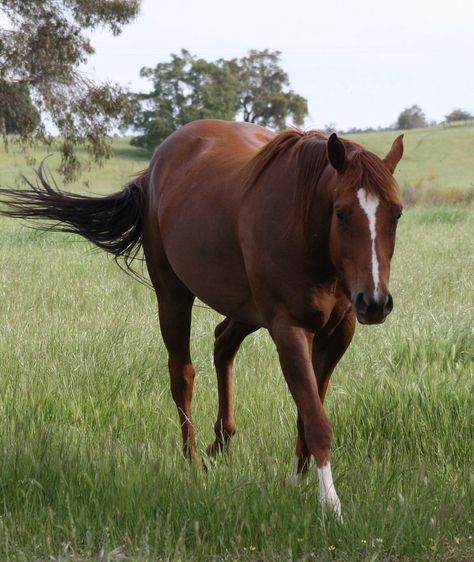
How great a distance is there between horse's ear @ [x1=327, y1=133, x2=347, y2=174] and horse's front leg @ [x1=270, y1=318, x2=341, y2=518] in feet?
2.24

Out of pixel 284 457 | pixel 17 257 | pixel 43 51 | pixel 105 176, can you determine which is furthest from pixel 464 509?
pixel 105 176

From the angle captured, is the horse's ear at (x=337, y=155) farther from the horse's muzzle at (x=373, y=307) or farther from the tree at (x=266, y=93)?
the tree at (x=266, y=93)

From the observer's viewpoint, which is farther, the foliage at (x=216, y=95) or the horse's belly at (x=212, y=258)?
the foliage at (x=216, y=95)

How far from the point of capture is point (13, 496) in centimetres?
383

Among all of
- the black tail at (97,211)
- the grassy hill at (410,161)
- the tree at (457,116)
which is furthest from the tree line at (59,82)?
the tree at (457,116)

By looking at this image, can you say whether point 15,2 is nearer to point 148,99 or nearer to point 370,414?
point 370,414

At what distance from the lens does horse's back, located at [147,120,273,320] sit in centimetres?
444

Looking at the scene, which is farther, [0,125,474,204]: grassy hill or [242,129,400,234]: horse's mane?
[0,125,474,204]: grassy hill

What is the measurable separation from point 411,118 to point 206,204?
372 ft

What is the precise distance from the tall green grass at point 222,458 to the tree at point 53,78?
78.1 ft

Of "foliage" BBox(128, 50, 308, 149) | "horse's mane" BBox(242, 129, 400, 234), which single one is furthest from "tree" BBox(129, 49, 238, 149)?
"horse's mane" BBox(242, 129, 400, 234)

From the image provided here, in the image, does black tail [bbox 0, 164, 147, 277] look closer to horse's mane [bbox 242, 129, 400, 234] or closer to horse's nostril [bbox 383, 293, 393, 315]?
horse's mane [bbox 242, 129, 400, 234]

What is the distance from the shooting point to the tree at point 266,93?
69250 mm

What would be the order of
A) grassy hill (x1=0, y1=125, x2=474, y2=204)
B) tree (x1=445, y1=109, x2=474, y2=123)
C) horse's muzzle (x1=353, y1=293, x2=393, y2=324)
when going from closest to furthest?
horse's muzzle (x1=353, y1=293, x2=393, y2=324) → grassy hill (x1=0, y1=125, x2=474, y2=204) → tree (x1=445, y1=109, x2=474, y2=123)
